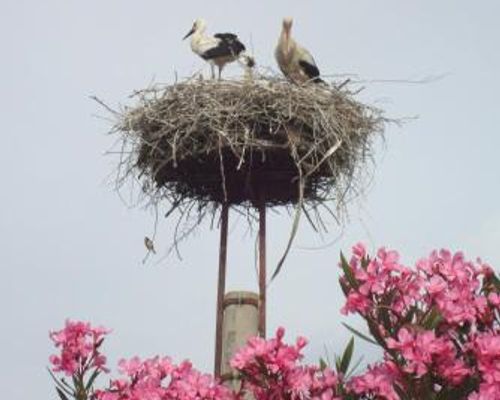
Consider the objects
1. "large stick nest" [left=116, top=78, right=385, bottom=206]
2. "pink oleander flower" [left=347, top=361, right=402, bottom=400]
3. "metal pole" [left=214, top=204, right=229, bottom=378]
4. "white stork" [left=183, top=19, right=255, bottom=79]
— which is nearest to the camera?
"pink oleander flower" [left=347, top=361, right=402, bottom=400]

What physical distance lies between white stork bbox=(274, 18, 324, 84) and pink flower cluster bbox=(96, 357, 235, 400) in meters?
3.86

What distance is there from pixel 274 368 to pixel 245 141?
8.46 ft

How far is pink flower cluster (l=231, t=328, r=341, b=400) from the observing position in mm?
2309

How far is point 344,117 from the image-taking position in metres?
5.40

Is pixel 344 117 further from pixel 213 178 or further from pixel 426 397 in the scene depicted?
pixel 426 397

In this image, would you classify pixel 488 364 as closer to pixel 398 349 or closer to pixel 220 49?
pixel 398 349

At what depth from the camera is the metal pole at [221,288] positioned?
3648mm

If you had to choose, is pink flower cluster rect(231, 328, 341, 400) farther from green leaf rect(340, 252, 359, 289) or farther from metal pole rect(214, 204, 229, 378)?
metal pole rect(214, 204, 229, 378)

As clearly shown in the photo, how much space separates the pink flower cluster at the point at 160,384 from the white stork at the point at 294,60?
3863 mm

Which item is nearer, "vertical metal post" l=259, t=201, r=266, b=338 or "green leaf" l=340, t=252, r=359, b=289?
"green leaf" l=340, t=252, r=359, b=289

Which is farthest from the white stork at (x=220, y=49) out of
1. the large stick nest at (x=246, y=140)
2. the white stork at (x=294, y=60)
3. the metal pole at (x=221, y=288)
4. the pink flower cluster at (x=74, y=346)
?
the pink flower cluster at (x=74, y=346)

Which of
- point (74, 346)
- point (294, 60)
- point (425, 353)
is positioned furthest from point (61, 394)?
point (294, 60)

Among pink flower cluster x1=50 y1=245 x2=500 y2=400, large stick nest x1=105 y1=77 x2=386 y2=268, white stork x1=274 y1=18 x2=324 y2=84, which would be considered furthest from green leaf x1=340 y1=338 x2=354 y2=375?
white stork x1=274 y1=18 x2=324 y2=84

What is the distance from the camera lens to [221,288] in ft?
13.2
